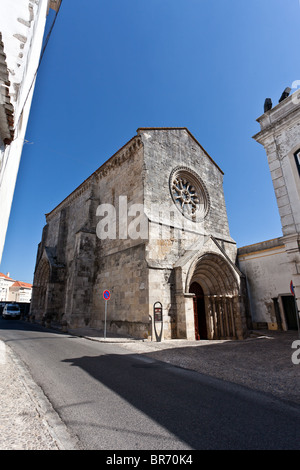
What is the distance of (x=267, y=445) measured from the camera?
2125 millimetres

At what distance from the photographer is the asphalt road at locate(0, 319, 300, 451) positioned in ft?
7.25

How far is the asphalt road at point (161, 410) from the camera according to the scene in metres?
2.21

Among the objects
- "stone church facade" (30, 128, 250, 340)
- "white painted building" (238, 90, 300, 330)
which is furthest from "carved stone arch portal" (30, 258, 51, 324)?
"white painted building" (238, 90, 300, 330)

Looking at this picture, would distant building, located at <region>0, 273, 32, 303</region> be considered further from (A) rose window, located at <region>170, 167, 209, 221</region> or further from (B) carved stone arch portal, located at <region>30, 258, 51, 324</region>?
(A) rose window, located at <region>170, 167, 209, 221</region>

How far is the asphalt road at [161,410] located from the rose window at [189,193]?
9.21 metres

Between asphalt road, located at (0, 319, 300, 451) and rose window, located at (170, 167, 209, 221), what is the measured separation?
921 cm

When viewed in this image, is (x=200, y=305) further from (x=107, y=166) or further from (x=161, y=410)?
(x=107, y=166)

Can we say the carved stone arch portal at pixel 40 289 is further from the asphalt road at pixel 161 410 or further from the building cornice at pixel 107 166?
the asphalt road at pixel 161 410

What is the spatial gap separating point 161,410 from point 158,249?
7.44 metres

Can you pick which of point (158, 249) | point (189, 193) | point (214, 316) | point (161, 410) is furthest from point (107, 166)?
point (161, 410)

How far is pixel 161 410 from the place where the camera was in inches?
113

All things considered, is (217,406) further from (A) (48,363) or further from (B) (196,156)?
(B) (196,156)

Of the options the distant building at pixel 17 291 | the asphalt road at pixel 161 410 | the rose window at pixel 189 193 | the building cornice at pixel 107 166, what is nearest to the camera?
the asphalt road at pixel 161 410

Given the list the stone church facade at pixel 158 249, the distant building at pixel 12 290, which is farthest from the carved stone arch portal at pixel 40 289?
the distant building at pixel 12 290
